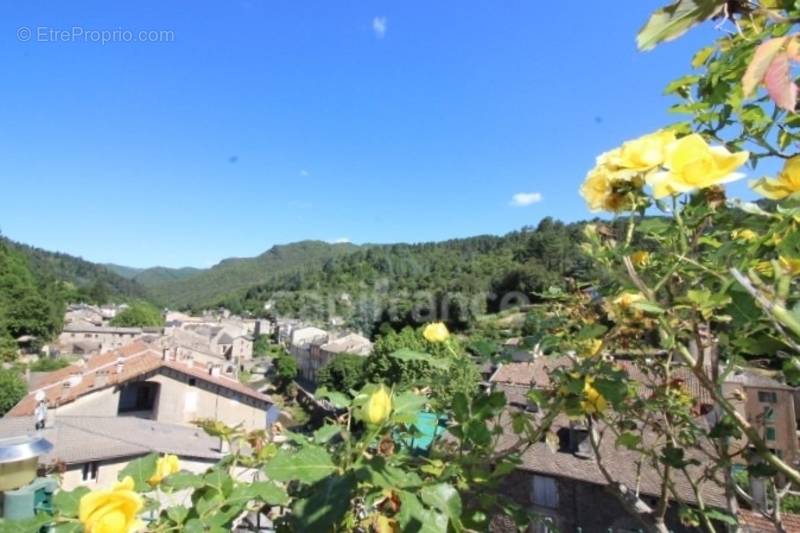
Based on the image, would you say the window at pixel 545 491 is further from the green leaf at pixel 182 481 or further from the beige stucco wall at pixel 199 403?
the beige stucco wall at pixel 199 403

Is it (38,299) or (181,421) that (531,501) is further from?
(38,299)

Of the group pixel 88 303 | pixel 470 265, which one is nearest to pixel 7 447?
pixel 470 265

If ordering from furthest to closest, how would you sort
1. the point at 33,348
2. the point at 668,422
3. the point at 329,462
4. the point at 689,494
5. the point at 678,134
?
the point at 33,348 < the point at 689,494 < the point at 668,422 < the point at 678,134 < the point at 329,462

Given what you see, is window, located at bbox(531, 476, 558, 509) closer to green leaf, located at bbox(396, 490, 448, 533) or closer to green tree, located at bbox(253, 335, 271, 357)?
green leaf, located at bbox(396, 490, 448, 533)

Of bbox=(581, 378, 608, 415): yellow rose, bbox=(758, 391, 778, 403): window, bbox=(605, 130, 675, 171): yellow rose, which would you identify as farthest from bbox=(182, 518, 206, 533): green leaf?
bbox=(758, 391, 778, 403): window

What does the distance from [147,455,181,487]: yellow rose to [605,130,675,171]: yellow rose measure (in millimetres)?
1469

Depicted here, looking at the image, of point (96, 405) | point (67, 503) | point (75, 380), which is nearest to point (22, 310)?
point (75, 380)

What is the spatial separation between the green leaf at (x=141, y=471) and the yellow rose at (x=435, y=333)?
940 millimetres

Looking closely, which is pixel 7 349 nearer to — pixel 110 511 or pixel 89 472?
pixel 89 472

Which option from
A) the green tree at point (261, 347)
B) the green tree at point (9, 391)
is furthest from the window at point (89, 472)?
the green tree at point (261, 347)

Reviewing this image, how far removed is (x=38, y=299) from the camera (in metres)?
55.3

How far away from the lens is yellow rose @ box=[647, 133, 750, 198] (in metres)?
0.77

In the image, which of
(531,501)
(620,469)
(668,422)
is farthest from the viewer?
(531,501)

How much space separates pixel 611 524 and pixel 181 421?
69.9 ft
